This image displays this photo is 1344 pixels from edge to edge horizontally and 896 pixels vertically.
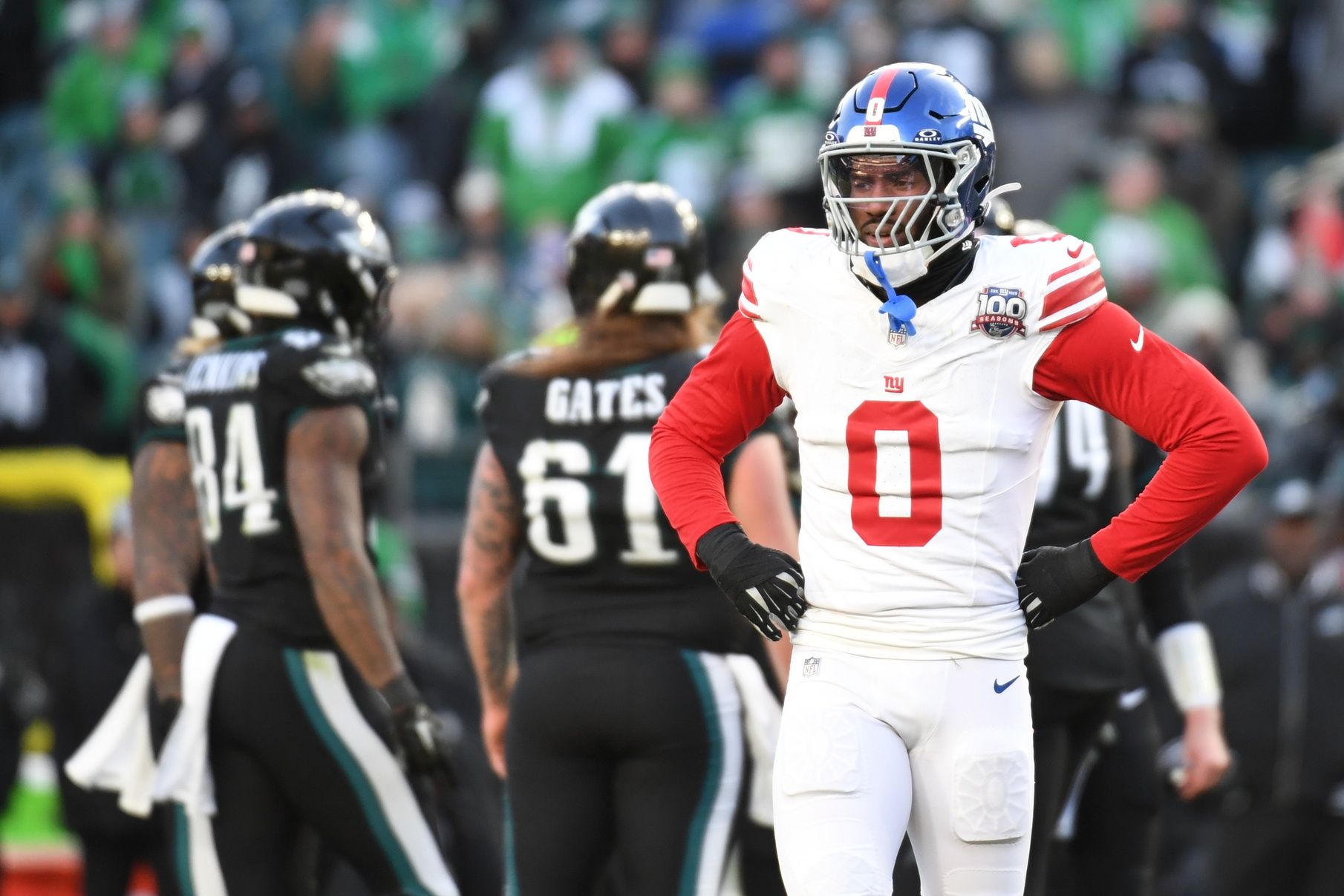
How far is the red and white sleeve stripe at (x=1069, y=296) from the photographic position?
4043 mm

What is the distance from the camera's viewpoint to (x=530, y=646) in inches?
200

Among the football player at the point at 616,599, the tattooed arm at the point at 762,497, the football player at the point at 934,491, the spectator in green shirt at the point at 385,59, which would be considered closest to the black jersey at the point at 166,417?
the football player at the point at 616,599

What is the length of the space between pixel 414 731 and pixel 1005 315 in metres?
1.85

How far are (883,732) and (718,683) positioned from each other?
36.2 inches

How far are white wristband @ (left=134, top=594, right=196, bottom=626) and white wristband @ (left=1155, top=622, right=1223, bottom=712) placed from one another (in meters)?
2.61

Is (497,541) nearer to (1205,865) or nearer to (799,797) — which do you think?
(799,797)

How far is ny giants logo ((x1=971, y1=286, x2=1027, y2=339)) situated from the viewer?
4.04m

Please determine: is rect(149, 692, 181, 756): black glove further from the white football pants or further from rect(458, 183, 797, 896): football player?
the white football pants

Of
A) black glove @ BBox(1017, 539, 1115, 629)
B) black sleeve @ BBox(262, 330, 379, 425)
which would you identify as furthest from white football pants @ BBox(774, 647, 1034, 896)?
black sleeve @ BBox(262, 330, 379, 425)

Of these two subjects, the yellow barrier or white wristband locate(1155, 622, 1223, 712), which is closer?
white wristband locate(1155, 622, 1223, 712)

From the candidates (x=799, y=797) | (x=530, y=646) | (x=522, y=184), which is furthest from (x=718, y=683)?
(x=522, y=184)

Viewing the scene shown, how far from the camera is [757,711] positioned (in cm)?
498

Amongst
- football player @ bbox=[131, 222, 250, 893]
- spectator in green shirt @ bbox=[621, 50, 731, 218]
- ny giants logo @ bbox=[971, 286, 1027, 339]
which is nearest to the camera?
ny giants logo @ bbox=[971, 286, 1027, 339]

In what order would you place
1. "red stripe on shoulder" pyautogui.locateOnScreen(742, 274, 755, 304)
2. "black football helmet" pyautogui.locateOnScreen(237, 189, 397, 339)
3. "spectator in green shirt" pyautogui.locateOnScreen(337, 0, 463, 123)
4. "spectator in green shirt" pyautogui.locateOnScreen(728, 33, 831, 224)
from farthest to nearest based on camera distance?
1. "spectator in green shirt" pyautogui.locateOnScreen(337, 0, 463, 123)
2. "spectator in green shirt" pyautogui.locateOnScreen(728, 33, 831, 224)
3. "black football helmet" pyautogui.locateOnScreen(237, 189, 397, 339)
4. "red stripe on shoulder" pyautogui.locateOnScreen(742, 274, 755, 304)
